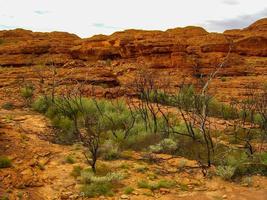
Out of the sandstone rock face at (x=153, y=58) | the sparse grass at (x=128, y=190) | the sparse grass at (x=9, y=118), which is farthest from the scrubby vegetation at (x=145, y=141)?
the sandstone rock face at (x=153, y=58)

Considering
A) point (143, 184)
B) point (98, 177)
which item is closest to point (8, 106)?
point (98, 177)

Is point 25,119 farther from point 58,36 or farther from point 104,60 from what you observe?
point 58,36

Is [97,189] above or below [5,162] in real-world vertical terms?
below

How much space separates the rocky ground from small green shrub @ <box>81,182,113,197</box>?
14cm

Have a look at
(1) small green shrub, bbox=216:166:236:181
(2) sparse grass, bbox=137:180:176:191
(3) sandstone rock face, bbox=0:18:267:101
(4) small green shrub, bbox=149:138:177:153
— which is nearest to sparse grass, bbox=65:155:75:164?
(2) sparse grass, bbox=137:180:176:191

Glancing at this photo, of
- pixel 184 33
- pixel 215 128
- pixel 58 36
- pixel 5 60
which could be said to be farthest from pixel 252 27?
pixel 215 128

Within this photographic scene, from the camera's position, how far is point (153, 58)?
103 ft

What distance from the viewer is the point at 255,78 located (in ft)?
101

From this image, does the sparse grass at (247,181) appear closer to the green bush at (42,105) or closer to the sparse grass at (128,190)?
the sparse grass at (128,190)

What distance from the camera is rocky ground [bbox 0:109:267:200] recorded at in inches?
362

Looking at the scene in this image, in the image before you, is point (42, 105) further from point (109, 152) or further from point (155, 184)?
point (155, 184)

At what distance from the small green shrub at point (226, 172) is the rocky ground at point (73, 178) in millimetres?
170

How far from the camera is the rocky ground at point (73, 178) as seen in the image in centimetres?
920

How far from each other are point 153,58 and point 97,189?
2289 cm
